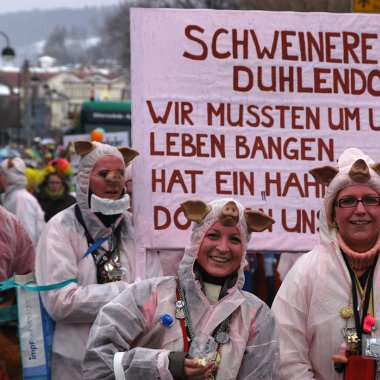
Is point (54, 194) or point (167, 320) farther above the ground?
point (54, 194)

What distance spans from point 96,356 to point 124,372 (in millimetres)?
146

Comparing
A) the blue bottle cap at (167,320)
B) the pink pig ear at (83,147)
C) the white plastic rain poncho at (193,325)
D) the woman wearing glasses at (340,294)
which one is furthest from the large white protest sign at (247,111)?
the blue bottle cap at (167,320)

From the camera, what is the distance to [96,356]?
478 centimetres

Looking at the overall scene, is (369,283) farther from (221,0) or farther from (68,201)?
(221,0)

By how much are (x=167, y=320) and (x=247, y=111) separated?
222 centimetres

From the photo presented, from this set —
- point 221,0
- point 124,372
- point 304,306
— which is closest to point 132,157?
point 304,306

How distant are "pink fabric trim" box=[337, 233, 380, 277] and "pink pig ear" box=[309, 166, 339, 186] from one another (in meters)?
0.35

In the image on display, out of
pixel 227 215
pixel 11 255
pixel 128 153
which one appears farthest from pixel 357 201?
pixel 11 255

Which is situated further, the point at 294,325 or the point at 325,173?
the point at 325,173

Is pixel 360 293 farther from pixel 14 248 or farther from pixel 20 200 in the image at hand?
pixel 20 200

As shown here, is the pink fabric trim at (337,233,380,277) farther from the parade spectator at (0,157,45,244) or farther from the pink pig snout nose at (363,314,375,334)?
the parade spectator at (0,157,45,244)

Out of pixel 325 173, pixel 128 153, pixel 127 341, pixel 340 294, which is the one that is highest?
pixel 128 153

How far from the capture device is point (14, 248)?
23.6ft

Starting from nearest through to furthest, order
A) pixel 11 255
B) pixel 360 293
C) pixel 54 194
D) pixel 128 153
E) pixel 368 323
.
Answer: pixel 368 323
pixel 360 293
pixel 128 153
pixel 11 255
pixel 54 194
